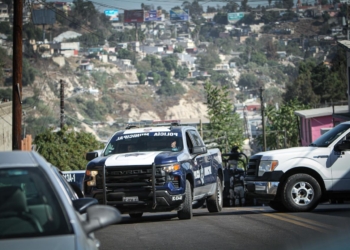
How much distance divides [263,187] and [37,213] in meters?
11.8

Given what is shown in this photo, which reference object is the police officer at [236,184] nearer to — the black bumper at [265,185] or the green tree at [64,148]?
the black bumper at [265,185]

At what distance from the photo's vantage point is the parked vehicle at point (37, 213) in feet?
16.9

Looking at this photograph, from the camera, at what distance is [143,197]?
15758 millimetres

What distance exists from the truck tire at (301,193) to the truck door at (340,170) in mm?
405

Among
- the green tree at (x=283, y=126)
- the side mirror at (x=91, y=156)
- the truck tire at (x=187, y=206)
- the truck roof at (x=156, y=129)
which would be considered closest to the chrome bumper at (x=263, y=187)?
the truck tire at (x=187, y=206)

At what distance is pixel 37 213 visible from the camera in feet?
17.7

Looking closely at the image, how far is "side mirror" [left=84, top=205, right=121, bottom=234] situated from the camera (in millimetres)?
5422

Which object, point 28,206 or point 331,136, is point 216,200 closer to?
point 331,136

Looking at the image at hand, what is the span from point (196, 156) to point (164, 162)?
67.5 inches

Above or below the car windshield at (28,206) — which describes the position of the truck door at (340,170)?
below

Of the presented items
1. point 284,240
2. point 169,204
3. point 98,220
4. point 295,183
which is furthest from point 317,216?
point 98,220

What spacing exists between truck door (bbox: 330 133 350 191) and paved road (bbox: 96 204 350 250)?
0.55m

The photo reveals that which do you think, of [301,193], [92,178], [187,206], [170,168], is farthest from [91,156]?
[301,193]

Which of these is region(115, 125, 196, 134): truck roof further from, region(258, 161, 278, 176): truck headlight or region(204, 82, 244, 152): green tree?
region(204, 82, 244, 152): green tree
